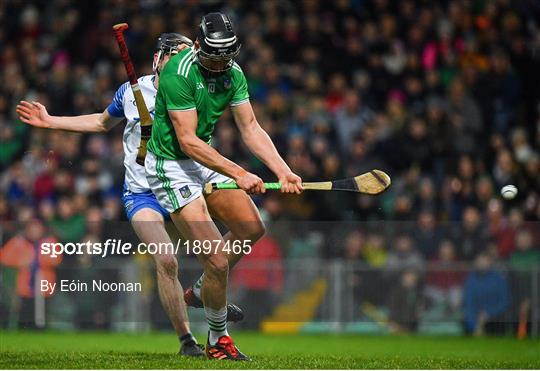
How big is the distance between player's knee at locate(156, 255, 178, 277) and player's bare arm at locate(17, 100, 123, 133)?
1399 millimetres

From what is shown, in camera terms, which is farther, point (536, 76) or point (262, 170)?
point (536, 76)

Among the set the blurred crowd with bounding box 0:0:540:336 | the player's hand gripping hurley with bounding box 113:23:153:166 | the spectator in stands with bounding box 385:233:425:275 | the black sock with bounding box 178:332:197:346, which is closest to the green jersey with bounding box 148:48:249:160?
the player's hand gripping hurley with bounding box 113:23:153:166

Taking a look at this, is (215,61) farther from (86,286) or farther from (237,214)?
(86,286)

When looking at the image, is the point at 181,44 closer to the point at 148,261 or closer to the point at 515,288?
the point at 148,261

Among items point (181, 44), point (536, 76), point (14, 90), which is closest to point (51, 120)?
point (181, 44)

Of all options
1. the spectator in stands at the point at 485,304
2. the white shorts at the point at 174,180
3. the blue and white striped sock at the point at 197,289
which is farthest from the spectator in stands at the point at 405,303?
the white shorts at the point at 174,180

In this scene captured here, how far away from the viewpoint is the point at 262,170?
1775 cm

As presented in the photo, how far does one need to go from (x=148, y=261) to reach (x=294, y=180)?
12.8 ft

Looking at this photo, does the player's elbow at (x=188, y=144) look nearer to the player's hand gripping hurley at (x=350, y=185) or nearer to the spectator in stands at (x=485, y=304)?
the player's hand gripping hurley at (x=350, y=185)

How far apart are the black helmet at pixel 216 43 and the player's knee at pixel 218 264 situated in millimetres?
1505

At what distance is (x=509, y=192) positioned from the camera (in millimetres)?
16266

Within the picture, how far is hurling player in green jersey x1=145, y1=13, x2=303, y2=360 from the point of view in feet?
33.1

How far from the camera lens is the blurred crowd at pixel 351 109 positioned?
54.1 ft

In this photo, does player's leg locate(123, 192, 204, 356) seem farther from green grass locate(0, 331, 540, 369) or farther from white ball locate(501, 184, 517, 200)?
white ball locate(501, 184, 517, 200)
